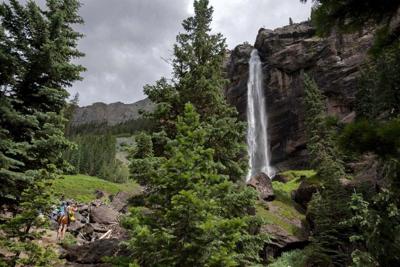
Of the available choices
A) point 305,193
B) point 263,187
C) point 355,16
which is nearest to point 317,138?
point 305,193

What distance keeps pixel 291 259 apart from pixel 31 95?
15865 mm

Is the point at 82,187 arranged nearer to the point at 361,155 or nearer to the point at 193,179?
the point at 193,179

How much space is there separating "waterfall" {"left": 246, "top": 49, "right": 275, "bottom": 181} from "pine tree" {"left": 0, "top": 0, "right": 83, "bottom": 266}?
1693 inches

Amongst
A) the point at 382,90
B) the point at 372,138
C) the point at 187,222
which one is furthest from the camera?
the point at 382,90

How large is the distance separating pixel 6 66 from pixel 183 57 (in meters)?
7.53

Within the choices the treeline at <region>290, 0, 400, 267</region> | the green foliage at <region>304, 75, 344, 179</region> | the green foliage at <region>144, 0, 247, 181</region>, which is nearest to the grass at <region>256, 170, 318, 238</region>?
the treeline at <region>290, 0, 400, 267</region>

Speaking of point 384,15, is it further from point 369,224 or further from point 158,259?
point 369,224

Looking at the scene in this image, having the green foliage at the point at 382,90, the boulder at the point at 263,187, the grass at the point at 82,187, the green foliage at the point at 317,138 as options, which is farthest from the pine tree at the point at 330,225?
the grass at the point at 82,187

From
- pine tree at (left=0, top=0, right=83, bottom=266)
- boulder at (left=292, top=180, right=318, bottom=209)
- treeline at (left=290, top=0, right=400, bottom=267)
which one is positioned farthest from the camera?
boulder at (left=292, top=180, right=318, bottom=209)

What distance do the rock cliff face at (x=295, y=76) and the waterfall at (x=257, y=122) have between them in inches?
39.2

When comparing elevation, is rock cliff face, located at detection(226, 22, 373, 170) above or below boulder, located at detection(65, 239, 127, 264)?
above

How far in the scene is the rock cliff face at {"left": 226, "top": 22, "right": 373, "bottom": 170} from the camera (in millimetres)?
52812

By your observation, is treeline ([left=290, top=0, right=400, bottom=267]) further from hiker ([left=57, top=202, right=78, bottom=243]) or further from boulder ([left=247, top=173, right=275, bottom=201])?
hiker ([left=57, top=202, right=78, bottom=243])

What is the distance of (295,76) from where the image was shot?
58875 mm
